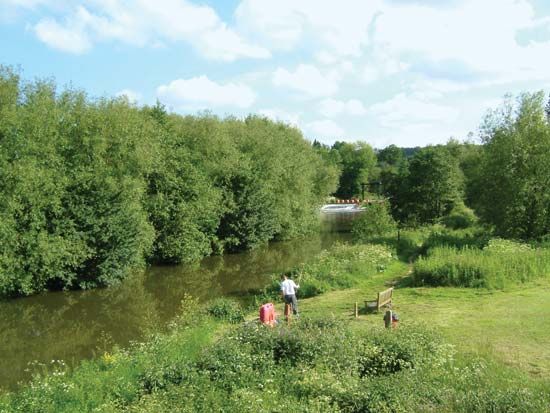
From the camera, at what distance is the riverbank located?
30.4 feet

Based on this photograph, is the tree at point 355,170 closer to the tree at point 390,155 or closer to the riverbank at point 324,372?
the tree at point 390,155

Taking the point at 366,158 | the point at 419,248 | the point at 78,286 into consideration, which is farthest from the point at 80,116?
the point at 366,158

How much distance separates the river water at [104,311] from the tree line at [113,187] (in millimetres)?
1551

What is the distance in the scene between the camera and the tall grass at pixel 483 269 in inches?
834

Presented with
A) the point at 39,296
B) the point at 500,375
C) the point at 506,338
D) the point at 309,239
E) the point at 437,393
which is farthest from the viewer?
the point at 309,239

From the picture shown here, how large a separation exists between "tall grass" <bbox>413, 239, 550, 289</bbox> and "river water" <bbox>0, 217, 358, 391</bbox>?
10.6m

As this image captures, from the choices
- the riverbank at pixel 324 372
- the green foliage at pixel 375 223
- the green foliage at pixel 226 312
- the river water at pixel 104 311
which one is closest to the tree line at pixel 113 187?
the river water at pixel 104 311

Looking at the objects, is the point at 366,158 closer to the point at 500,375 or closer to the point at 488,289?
the point at 488,289

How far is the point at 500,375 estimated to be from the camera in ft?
34.8

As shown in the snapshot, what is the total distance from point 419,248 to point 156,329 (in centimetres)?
1891

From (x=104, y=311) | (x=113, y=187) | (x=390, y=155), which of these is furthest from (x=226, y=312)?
(x=390, y=155)

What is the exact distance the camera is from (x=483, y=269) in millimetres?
21359

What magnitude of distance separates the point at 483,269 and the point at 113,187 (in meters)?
20.6

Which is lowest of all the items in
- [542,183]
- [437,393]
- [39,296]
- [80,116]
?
[39,296]
